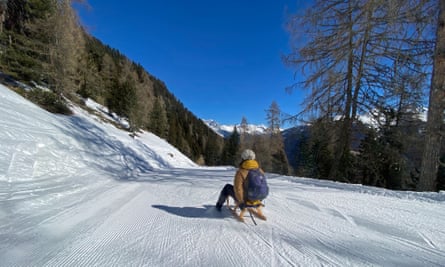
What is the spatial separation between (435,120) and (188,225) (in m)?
6.51

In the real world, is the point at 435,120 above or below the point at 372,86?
below

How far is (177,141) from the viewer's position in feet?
130

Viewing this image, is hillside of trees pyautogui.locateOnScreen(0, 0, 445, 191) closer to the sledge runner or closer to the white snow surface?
the white snow surface

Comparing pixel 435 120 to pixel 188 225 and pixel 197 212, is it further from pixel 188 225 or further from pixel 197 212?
pixel 188 225

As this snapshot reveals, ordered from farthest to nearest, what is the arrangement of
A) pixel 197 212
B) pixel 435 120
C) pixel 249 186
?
pixel 435 120
pixel 197 212
pixel 249 186

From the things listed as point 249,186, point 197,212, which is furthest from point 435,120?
point 197,212

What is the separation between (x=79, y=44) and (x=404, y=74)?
Answer: 770 inches

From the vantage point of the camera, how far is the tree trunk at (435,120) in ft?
13.8

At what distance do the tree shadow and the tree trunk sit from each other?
549 centimetres

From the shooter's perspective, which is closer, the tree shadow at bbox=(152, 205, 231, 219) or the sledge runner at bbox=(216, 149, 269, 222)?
the sledge runner at bbox=(216, 149, 269, 222)

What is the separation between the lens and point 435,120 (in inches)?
170

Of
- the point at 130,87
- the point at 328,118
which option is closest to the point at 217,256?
the point at 328,118

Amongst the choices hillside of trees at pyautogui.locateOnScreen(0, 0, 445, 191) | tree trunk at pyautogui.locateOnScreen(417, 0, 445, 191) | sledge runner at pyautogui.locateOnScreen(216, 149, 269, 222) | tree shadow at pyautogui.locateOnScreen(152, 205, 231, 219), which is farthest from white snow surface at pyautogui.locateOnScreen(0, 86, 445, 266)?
hillside of trees at pyautogui.locateOnScreen(0, 0, 445, 191)

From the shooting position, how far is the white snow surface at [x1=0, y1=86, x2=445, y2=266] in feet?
5.71
